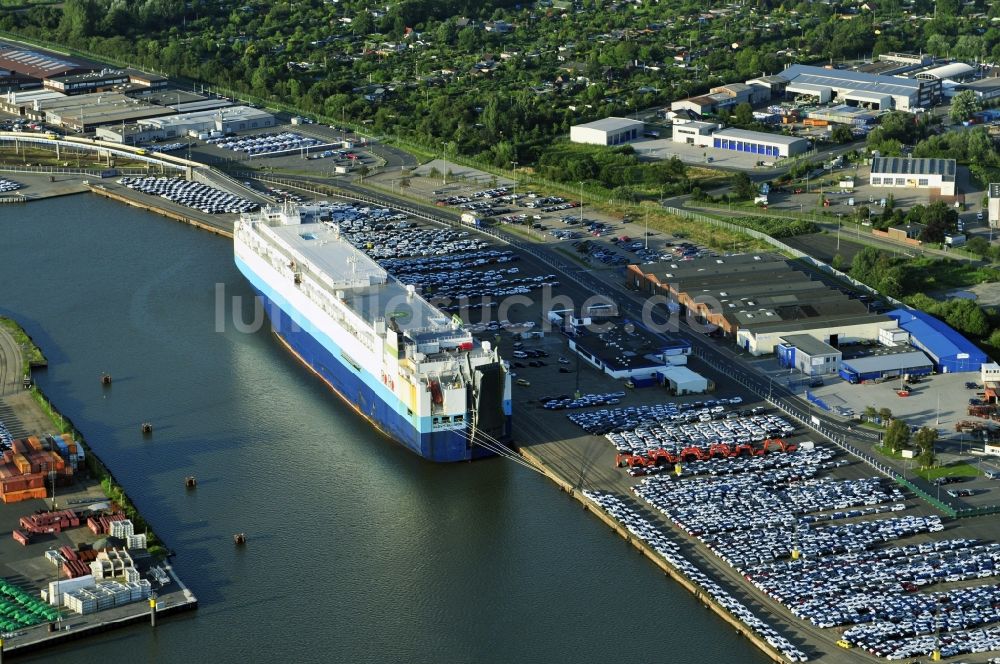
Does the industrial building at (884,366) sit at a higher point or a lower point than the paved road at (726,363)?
higher

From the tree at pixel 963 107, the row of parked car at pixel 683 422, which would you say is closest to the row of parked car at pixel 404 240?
the row of parked car at pixel 683 422

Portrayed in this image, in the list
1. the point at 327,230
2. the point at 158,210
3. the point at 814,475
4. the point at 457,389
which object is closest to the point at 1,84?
the point at 158,210

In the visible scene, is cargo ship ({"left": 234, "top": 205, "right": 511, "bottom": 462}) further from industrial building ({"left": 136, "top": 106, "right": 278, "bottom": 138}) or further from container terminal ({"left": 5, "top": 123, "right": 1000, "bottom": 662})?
industrial building ({"left": 136, "top": 106, "right": 278, "bottom": 138})

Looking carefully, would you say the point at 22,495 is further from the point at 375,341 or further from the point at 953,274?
the point at 953,274

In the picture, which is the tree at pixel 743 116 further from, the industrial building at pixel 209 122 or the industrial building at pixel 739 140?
the industrial building at pixel 209 122

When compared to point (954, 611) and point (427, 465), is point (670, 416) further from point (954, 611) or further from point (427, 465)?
point (954, 611)

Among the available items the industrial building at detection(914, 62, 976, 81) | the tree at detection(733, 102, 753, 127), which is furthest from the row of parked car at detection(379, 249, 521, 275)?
the industrial building at detection(914, 62, 976, 81)
